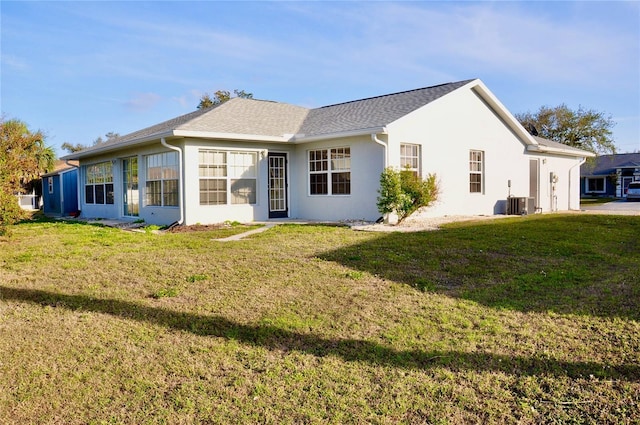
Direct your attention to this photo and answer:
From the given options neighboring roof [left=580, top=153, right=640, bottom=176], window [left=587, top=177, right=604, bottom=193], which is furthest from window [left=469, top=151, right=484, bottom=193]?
window [left=587, top=177, right=604, bottom=193]

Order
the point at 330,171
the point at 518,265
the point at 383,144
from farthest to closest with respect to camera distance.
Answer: the point at 330,171
the point at 383,144
the point at 518,265

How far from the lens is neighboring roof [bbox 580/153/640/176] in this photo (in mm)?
45219

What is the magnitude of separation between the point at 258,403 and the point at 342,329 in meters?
1.53

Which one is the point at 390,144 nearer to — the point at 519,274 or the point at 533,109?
the point at 519,274

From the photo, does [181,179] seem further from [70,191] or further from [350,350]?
[70,191]

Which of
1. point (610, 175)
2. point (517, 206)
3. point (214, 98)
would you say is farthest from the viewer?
point (610, 175)

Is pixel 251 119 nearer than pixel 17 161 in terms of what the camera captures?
No

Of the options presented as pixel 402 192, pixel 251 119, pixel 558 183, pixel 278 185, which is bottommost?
pixel 402 192

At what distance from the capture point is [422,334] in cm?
449

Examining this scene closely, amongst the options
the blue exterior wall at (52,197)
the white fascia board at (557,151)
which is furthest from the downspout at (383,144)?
the blue exterior wall at (52,197)

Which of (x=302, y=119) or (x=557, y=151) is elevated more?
(x=302, y=119)

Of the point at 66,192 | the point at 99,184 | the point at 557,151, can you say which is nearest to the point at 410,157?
the point at 557,151

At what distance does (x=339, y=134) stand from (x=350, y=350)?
10159mm

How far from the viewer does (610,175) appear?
45562mm
